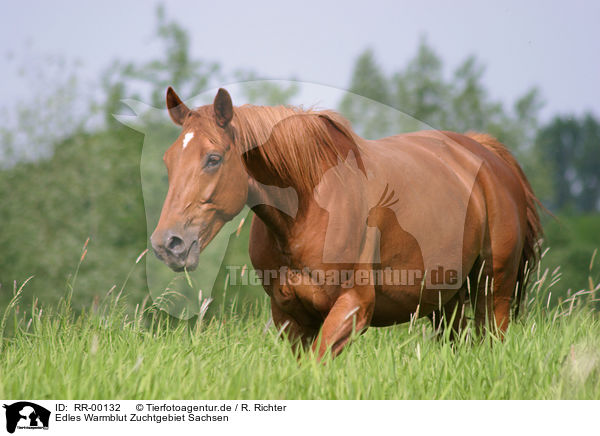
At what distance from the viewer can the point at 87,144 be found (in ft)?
56.9

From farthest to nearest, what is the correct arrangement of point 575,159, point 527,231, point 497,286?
1. point 575,159
2. point 527,231
3. point 497,286

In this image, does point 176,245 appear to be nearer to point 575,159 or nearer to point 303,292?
point 303,292

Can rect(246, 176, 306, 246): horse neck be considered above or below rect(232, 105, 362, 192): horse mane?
below

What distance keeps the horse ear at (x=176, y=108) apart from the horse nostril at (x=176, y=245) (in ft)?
2.48

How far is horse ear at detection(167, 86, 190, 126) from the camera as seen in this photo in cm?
318

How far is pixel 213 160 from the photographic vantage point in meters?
3.02

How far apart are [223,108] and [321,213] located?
857 millimetres

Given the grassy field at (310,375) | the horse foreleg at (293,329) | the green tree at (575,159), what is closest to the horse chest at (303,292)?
the horse foreleg at (293,329)
